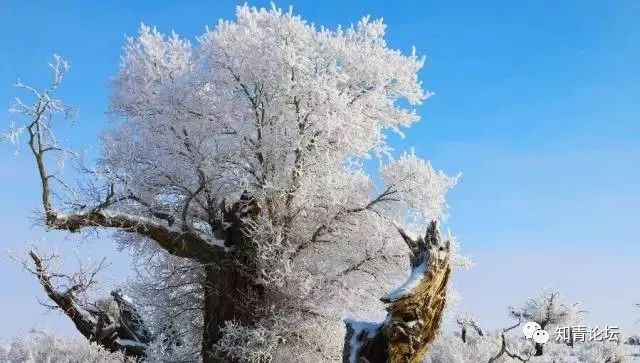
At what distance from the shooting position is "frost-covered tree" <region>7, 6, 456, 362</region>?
15.0 m

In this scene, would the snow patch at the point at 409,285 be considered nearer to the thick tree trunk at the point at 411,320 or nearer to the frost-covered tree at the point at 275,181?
the thick tree trunk at the point at 411,320

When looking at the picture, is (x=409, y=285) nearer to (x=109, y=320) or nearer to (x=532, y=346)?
(x=109, y=320)

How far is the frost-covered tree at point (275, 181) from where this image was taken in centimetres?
1496

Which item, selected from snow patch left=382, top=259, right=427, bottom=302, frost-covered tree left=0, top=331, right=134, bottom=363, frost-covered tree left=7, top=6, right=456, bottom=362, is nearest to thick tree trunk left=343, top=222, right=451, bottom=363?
snow patch left=382, top=259, right=427, bottom=302

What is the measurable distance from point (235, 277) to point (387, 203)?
12.4ft

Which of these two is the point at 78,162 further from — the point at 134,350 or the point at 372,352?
the point at 372,352

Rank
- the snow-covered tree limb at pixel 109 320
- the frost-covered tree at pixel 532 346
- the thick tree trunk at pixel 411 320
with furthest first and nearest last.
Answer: the frost-covered tree at pixel 532 346 → the snow-covered tree limb at pixel 109 320 → the thick tree trunk at pixel 411 320

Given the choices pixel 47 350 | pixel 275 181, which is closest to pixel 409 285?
pixel 275 181

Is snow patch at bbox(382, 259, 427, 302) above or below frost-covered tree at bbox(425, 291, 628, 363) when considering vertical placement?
below

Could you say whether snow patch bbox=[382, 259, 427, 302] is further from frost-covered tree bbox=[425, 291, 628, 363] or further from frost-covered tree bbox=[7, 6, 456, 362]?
frost-covered tree bbox=[425, 291, 628, 363]

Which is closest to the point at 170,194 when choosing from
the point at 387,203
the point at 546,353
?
the point at 387,203

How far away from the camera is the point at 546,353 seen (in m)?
32.9

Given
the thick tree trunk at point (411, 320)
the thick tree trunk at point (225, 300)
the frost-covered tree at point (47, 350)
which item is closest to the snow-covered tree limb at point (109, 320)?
the frost-covered tree at point (47, 350)

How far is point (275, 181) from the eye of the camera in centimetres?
1486
